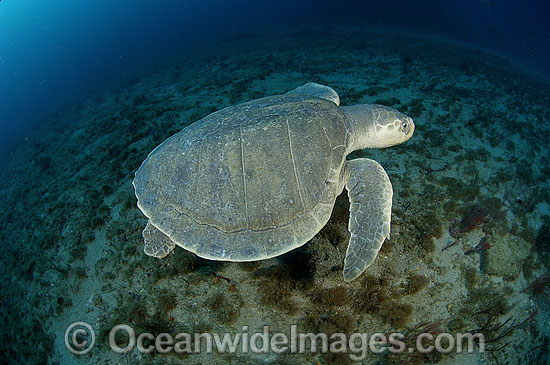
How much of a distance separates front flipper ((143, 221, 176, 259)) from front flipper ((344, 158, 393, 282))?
227 cm

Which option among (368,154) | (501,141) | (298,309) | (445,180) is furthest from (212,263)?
(501,141)

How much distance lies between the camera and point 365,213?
102 inches

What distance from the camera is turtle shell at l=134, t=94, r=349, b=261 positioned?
2.36 m

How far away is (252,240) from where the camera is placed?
2.35 meters

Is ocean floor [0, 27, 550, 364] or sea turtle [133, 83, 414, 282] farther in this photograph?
ocean floor [0, 27, 550, 364]

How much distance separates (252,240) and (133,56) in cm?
3403

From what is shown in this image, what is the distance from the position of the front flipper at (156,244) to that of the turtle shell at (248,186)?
63cm

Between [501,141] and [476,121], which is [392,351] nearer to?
[501,141]

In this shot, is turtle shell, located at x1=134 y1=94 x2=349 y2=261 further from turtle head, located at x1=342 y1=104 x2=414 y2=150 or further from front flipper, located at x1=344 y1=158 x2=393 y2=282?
turtle head, located at x1=342 y1=104 x2=414 y2=150

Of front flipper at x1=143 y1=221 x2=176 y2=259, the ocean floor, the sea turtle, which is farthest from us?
front flipper at x1=143 y1=221 x2=176 y2=259

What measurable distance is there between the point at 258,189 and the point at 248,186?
0.11 metres

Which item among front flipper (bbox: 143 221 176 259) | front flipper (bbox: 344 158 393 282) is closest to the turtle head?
front flipper (bbox: 344 158 393 282)

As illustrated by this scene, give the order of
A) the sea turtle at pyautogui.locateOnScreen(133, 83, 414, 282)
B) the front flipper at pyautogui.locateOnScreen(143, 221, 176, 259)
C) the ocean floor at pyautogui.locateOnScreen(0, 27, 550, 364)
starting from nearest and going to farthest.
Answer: the sea turtle at pyautogui.locateOnScreen(133, 83, 414, 282) → the ocean floor at pyautogui.locateOnScreen(0, 27, 550, 364) → the front flipper at pyautogui.locateOnScreen(143, 221, 176, 259)

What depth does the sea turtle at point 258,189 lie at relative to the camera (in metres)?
2.36
